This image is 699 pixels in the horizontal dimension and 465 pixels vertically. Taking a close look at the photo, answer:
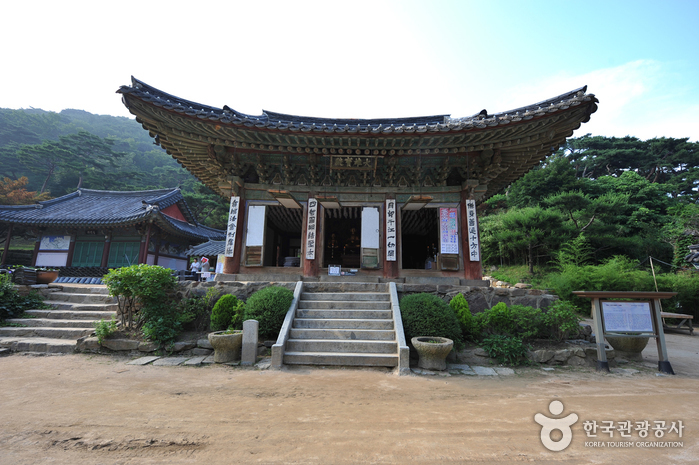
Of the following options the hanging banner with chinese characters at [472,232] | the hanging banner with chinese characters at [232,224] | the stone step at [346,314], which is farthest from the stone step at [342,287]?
the hanging banner with chinese characters at [472,232]

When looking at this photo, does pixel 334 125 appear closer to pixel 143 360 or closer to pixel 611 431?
pixel 143 360

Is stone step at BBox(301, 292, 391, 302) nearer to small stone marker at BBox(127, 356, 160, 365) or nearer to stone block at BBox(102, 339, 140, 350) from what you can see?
small stone marker at BBox(127, 356, 160, 365)

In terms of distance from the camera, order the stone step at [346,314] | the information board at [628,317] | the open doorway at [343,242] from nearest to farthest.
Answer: the information board at [628,317] → the stone step at [346,314] → the open doorway at [343,242]

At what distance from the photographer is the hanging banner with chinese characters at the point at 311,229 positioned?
30.7 ft

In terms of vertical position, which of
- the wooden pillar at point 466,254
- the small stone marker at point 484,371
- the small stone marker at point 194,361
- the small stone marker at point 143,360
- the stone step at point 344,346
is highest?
the wooden pillar at point 466,254

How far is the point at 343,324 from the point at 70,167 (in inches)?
1777

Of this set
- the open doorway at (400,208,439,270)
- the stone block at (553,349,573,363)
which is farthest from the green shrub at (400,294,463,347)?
the open doorway at (400,208,439,270)

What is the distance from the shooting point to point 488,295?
787 cm

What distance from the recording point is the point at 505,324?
6.92m

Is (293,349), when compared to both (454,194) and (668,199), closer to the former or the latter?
(454,194)

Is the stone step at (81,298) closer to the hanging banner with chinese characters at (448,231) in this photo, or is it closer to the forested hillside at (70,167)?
the hanging banner with chinese characters at (448,231)

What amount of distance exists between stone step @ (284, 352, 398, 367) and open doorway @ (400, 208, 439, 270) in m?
7.09

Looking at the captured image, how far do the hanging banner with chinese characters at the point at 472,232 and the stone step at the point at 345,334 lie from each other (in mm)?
4048

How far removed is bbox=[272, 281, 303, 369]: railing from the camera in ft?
18.9
